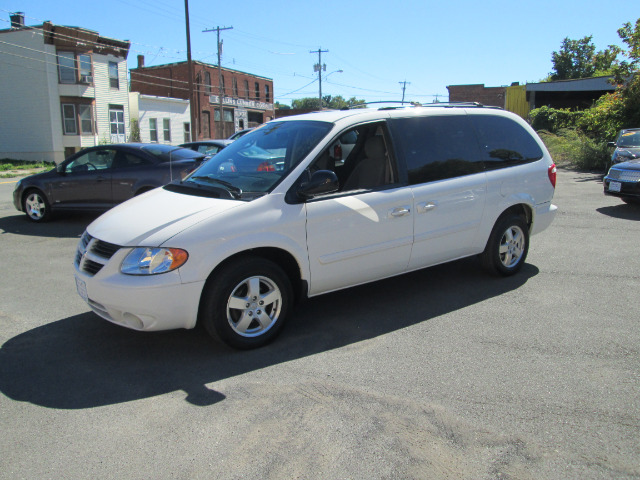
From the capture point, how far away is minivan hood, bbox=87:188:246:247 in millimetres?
3791

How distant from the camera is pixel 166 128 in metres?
42.8

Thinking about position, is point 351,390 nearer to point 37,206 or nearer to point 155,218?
point 155,218

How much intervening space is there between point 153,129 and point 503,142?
39621mm

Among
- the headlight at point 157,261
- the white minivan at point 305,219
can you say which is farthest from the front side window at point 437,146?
the headlight at point 157,261

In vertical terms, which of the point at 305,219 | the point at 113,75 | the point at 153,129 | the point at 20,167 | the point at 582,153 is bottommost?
the point at 305,219

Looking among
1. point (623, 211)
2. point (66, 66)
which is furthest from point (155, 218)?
point (66, 66)

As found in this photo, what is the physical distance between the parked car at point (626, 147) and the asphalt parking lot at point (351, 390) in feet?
31.2

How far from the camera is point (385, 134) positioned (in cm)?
483

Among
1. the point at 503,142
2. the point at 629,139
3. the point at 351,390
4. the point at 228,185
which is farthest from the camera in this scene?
the point at 629,139

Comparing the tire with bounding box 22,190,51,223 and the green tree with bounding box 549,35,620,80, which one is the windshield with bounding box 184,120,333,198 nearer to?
the tire with bounding box 22,190,51,223

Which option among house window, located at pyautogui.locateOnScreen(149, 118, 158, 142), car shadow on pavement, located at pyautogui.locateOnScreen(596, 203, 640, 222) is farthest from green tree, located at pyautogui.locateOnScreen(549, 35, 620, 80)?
car shadow on pavement, located at pyautogui.locateOnScreen(596, 203, 640, 222)

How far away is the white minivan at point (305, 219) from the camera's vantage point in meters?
3.77

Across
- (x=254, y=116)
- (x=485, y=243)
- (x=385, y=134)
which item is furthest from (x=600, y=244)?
(x=254, y=116)

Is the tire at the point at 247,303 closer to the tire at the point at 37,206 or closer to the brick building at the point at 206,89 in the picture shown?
the tire at the point at 37,206
